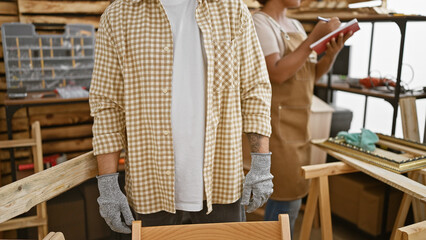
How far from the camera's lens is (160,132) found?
1.35 metres

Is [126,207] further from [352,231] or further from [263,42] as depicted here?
[352,231]

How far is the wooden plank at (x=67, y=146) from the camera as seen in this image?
330 centimetres

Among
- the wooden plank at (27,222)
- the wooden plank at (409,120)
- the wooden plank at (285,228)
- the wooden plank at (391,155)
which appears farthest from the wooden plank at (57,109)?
the wooden plank at (285,228)

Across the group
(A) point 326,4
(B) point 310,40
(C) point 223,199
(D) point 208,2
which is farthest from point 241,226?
(A) point 326,4

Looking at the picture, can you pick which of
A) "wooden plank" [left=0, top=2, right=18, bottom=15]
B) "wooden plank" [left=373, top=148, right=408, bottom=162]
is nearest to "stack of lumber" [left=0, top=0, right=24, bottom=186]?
"wooden plank" [left=0, top=2, right=18, bottom=15]

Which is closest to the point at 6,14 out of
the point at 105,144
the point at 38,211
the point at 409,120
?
the point at 38,211

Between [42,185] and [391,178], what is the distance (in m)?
1.39

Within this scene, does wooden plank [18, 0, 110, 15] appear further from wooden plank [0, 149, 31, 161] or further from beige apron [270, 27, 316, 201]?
beige apron [270, 27, 316, 201]

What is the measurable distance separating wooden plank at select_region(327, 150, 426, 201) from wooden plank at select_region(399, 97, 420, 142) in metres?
0.68

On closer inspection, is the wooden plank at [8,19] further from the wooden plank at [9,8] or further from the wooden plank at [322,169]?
the wooden plank at [322,169]

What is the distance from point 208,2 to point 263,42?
2.16 ft

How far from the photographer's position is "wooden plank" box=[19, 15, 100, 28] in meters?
3.04

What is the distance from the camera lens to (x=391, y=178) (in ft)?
5.57

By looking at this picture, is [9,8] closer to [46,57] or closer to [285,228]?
[46,57]
